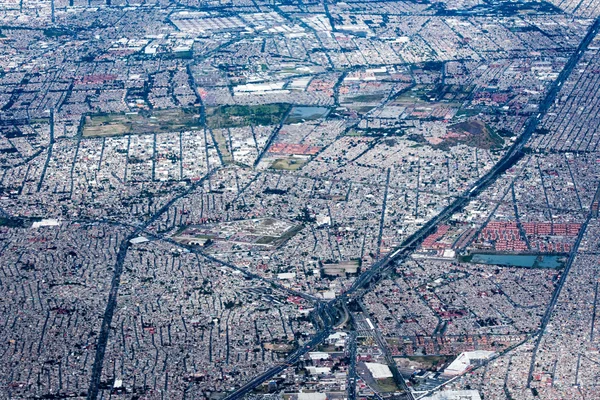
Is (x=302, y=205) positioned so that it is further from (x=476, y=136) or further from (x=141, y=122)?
(x=141, y=122)

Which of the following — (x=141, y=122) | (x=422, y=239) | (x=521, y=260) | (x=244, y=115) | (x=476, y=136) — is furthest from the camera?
(x=244, y=115)

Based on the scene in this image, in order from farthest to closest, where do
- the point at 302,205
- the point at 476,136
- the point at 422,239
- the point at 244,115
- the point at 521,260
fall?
the point at 244,115 → the point at 476,136 → the point at 302,205 → the point at 422,239 → the point at 521,260

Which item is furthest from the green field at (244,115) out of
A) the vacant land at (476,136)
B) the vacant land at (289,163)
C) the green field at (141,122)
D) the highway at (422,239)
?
the highway at (422,239)

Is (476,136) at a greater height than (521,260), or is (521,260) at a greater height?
(521,260)

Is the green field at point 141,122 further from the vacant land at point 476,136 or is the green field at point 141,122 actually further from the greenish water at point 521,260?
the greenish water at point 521,260

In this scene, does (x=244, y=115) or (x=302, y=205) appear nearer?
(x=302, y=205)

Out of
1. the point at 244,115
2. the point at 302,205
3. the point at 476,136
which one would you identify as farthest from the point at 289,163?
the point at 476,136

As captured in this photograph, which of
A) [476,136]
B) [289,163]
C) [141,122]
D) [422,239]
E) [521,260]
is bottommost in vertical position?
[141,122]

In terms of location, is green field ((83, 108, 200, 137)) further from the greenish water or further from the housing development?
the greenish water
